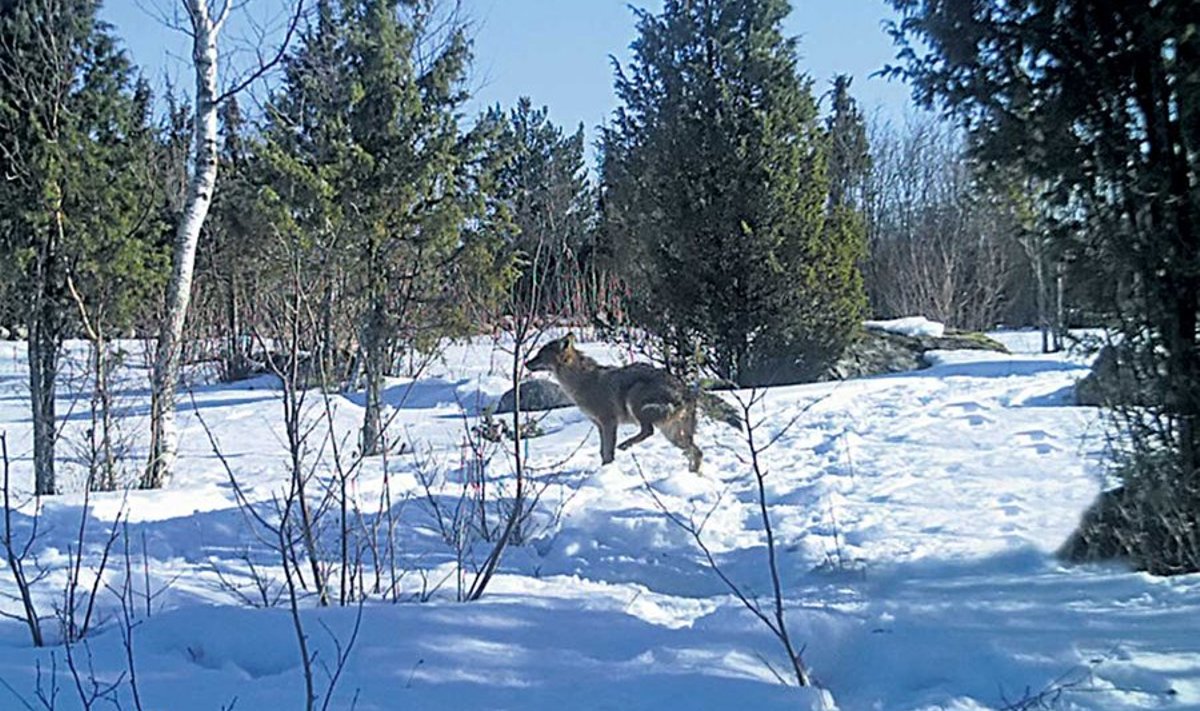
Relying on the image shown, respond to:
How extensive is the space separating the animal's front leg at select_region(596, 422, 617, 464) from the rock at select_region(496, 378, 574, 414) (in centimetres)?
472

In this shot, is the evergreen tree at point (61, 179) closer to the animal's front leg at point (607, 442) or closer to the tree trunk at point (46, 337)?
the tree trunk at point (46, 337)

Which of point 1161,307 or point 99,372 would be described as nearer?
point 1161,307

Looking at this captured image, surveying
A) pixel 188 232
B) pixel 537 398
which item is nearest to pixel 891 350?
pixel 537 398

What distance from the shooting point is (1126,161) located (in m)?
4.21

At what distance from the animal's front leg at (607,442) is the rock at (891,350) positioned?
256 inches

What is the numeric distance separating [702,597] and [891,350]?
1193cm

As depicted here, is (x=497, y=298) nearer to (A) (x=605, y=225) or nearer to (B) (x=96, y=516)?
(B) (x=96, y=516)

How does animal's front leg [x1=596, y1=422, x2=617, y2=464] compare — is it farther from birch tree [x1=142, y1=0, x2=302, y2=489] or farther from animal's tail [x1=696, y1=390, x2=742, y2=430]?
birch tree [x1=142, y1=0, x2=302, y2=489]

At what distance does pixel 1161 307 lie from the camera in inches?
163

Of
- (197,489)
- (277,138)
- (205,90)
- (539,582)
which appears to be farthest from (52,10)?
(539,582)

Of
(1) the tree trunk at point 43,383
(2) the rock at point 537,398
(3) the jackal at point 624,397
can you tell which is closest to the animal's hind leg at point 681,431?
(3) the jackal at point 624,397

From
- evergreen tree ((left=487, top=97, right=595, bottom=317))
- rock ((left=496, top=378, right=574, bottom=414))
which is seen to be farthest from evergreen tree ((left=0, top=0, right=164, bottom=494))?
rock ((left=496, top=378, right=574, bottom=414))

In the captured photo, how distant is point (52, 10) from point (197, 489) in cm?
515

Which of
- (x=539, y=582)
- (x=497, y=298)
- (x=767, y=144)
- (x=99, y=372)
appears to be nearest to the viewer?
(x=539, y=582)
